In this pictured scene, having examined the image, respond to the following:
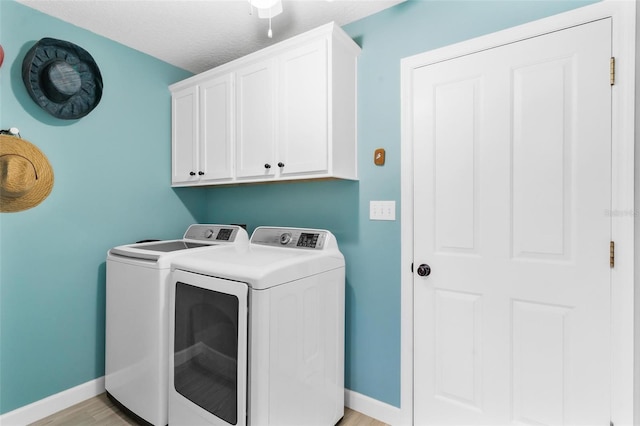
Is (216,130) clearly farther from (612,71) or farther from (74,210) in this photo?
(612,71)

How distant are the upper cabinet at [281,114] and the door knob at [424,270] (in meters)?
0.67

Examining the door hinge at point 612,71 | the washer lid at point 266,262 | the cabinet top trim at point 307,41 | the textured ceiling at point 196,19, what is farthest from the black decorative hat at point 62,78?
the door hinge at point 612,71

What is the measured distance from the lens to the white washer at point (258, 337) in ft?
4.57

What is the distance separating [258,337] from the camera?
1.37m

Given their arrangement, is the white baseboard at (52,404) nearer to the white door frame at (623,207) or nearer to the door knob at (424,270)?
the door knob at (424,270)

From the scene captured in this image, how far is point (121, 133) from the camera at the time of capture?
235 centimetres

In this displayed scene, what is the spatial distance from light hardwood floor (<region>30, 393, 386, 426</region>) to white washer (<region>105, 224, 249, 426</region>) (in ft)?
0.24

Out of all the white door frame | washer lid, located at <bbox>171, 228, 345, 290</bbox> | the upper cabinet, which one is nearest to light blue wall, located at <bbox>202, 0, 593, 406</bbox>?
the upper cabinet

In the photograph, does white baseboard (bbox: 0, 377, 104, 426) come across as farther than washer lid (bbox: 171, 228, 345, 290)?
Yes

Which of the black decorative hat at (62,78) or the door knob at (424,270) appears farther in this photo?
the black decorative hat at (62,78)

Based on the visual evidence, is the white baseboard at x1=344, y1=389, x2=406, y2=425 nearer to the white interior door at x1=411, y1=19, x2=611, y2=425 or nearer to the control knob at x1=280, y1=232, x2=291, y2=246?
the white interior door at x1=411, y1=19, x2=611, y2=425

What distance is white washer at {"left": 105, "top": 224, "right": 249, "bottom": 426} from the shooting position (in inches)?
69.6

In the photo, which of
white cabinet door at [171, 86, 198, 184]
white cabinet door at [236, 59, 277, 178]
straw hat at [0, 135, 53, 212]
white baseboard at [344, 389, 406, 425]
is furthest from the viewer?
white cabinet door at [171, 86, 198, 184]

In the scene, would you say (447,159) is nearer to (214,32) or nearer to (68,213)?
(214,32)
